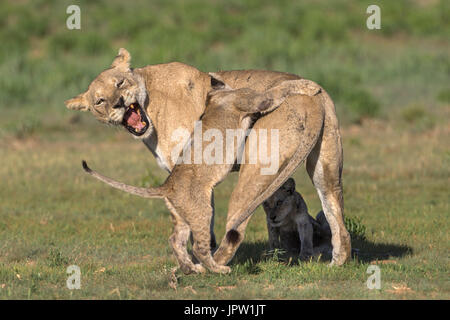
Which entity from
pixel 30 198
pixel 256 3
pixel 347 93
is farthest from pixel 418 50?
pixel 30 198

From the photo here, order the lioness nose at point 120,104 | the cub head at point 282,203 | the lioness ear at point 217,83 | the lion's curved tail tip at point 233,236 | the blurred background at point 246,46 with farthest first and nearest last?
the blurred background at point 246,46 → the cub head at point 282,203 → the lioness ear at point 217,83 → the lioness nose at point 120,104 → the lion's curved tail tip at point 233,236

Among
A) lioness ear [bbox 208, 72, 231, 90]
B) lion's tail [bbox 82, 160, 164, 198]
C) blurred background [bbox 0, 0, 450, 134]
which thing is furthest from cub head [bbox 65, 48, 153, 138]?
blurred background [bbox 0, 0, 450, 134]

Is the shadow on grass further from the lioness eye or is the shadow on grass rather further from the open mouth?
the lioness eye

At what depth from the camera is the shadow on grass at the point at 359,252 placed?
8.41 meters

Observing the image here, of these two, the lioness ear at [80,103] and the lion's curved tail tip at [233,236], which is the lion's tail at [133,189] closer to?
the lion's curved tail tip at [233,236]

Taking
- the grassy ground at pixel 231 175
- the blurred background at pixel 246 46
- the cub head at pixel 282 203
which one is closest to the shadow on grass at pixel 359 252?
the grassy ground at pixel 231 175

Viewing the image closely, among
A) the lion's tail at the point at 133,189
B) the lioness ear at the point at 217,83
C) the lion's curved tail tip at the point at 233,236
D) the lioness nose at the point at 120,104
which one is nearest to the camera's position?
the lion's tail at the point at 133,189

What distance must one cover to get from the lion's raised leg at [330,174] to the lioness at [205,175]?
18.7 inches

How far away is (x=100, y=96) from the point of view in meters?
7.21

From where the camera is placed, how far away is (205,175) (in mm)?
6449

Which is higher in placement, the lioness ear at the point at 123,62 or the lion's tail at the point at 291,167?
the lioness ear at the point at 123,62

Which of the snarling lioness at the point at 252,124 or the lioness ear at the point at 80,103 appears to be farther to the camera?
the lioness ear at the point at 80,103

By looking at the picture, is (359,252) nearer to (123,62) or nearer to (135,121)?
(135,121)

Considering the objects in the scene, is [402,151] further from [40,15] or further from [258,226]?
[40,15]
